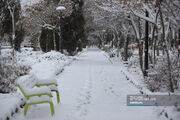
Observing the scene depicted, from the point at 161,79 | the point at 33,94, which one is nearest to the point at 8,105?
the point at 33,94

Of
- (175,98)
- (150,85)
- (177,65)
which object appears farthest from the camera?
(177,65)

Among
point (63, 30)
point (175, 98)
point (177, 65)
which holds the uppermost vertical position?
point (63, 30)

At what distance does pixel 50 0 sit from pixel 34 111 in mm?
19311

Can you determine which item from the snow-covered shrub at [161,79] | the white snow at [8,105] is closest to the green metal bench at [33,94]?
the white snow at [8,105]

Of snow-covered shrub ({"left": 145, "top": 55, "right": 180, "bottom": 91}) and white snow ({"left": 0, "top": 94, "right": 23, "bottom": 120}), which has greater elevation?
snow-covered shrub ({"left": 145, "top": 55, "right": 180, "bottom": 91})

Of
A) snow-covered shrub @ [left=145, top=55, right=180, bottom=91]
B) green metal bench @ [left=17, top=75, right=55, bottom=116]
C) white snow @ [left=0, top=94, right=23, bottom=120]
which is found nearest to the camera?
white snow @ [left=0, top=94, right=23, bottom=120]

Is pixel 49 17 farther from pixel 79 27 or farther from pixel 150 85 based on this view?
pixel 150 85

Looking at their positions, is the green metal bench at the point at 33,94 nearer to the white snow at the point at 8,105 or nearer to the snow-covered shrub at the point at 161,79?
the white snow at the point at 8,105

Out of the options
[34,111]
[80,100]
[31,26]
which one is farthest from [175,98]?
[31,26]

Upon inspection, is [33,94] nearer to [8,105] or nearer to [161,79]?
[8,105]

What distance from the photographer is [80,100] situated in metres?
6.52

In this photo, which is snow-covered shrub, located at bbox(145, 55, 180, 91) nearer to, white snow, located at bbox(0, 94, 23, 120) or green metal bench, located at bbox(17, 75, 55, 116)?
green metal bench, located at bbox(17, 75, 55, 116)

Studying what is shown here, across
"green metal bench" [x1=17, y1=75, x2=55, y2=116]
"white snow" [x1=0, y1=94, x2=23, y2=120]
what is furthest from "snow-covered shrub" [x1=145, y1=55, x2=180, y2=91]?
"white snow" [x1=0, y1=94, x2=23, y2=120]

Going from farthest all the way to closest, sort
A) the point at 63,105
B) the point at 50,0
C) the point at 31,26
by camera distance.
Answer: the point at 31,26 < the point at 50,0 < the point at 63,105
